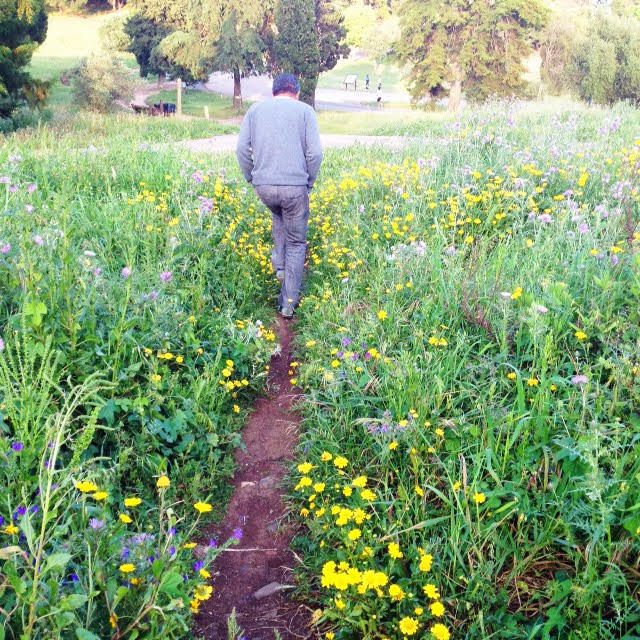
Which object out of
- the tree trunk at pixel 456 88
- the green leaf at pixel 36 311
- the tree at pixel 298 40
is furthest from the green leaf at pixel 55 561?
the tree trunk at pixel 456 88

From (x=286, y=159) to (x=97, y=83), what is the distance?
877 inches

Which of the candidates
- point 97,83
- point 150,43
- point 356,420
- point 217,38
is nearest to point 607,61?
point 217,38

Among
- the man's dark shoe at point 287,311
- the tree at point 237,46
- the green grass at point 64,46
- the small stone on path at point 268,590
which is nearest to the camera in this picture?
the small stone on path at point 268,590

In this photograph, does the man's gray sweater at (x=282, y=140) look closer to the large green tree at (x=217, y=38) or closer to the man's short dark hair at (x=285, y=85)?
the man's short dark hair at (x=285, y=85)

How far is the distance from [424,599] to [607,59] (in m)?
31.8

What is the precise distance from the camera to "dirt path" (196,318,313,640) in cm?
244

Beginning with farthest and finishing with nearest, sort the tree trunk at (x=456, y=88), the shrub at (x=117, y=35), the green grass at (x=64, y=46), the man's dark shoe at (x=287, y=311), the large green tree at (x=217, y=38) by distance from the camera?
1. the green grass at (x=64, y=46)
2. the shrub at (x=117, y=35)
3. the tree trunk at (x=456, y=88)
4. the large green tree at (x=217, y=38)
5. the man's dark shoe at (x=287, y=311)

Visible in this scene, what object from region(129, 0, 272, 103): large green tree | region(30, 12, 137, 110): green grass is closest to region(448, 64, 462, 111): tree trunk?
region(129, 0, 272, 103): large green tree

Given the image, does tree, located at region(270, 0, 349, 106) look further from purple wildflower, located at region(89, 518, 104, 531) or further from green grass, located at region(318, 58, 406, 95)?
purple wildflower, located at region(89, 518, 104, 531)

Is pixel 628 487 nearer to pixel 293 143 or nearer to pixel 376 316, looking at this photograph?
pixel 376 316

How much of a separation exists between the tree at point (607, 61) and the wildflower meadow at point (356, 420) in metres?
26.4

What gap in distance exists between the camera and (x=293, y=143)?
539 centimetres

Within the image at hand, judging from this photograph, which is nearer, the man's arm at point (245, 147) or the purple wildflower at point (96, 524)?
the purple wildflower at point (96, 524)

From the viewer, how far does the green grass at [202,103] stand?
30766 millimetres
